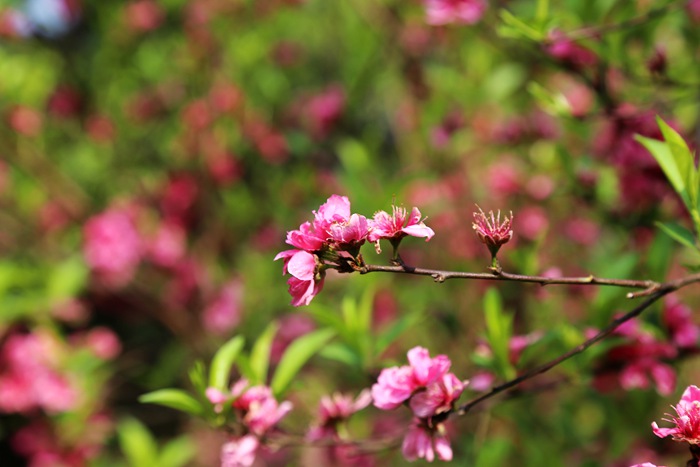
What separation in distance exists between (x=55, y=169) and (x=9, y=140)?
0.73 feet

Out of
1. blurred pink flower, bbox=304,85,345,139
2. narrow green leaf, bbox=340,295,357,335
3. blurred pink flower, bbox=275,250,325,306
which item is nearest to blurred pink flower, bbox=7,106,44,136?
blurred pink flower, bbox=304,85,345,139

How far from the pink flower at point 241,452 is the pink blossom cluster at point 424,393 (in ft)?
0.87

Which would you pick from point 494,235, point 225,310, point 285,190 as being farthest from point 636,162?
point 225,310

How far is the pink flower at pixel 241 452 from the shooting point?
113 centimetres

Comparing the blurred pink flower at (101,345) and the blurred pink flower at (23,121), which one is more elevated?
the blurred pink flower at (23,121)

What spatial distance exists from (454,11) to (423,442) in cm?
110

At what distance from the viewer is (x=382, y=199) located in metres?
1.95

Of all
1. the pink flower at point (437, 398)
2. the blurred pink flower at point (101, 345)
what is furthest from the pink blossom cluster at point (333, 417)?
the blurred pink flower at point (101, 345)

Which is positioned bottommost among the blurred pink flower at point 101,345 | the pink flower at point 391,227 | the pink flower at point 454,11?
the blurred pink flower at point 101,345

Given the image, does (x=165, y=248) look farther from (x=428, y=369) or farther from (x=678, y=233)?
(x=678, y=233)

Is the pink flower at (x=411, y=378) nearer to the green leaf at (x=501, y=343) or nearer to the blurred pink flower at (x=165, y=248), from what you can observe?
the green leaf at (x=501, y=343)

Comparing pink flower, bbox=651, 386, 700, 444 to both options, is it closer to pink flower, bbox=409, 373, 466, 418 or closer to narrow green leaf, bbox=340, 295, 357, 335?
pink flower, bbox=409, 373, 466, 418

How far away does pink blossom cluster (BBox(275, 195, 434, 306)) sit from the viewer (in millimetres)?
874

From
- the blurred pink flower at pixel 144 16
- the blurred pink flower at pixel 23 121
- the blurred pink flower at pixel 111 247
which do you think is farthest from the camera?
the blurred pink flower at pixel 144 16
